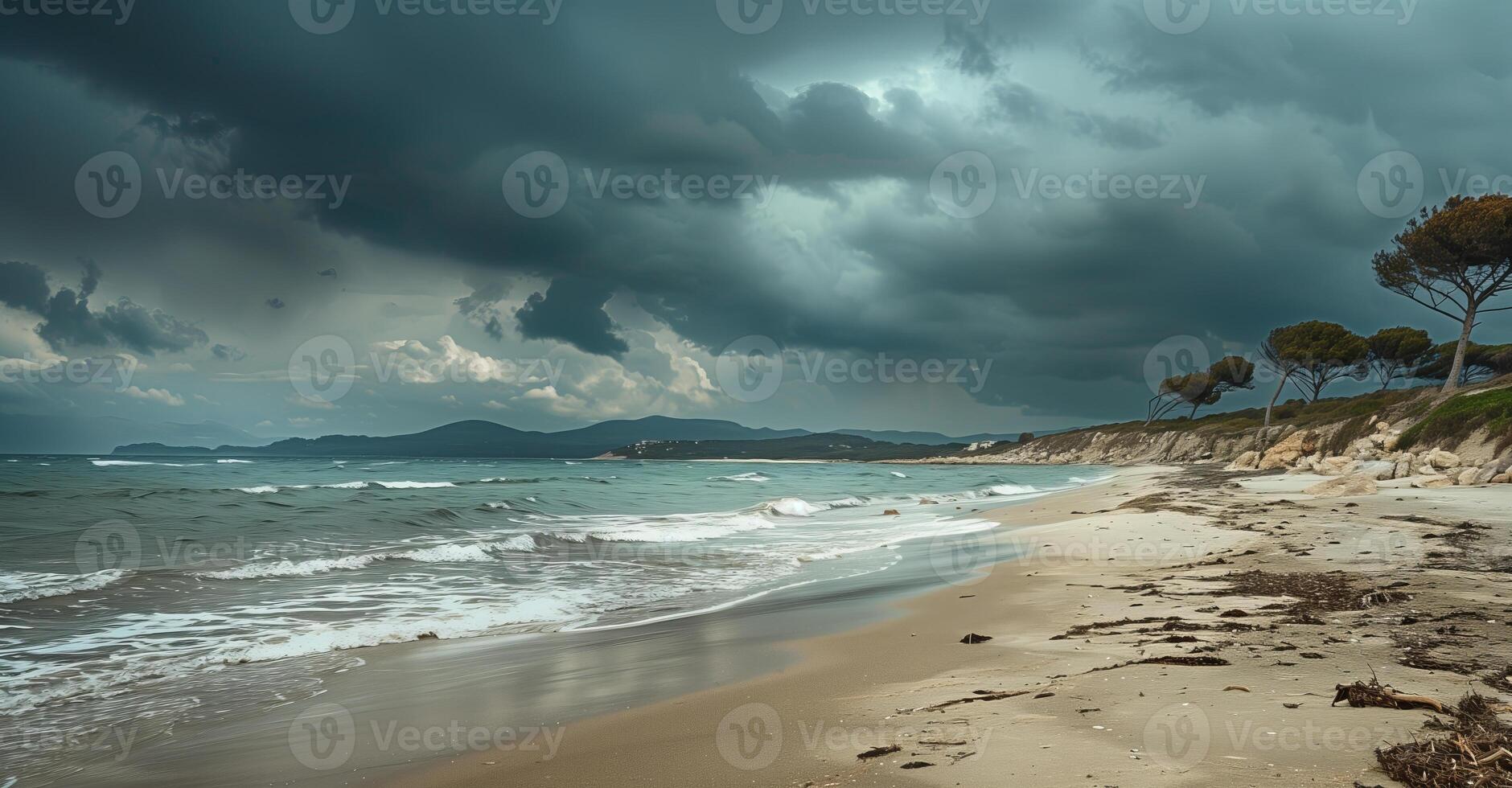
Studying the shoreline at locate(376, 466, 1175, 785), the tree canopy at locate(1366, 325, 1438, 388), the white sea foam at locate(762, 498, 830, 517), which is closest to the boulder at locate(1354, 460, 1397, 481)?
the white sea foam at locate(762, 498, 830, 517)

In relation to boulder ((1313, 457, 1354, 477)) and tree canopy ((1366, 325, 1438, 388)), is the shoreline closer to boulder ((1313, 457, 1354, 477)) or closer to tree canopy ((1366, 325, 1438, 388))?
boulder ((1313, 457, 1354, 477))

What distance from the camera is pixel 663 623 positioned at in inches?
346

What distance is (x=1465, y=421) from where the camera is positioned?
1041 inches

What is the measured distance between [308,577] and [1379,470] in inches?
1221

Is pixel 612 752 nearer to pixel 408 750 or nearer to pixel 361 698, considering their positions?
pixel 408 750

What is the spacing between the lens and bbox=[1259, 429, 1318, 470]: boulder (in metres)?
40.6

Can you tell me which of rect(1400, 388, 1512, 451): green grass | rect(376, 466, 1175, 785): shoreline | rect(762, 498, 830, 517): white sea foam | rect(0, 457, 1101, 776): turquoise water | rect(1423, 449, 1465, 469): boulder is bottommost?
rect(762, 498, 830, 517): white sea foam

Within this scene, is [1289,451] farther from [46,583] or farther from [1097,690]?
[46,583]

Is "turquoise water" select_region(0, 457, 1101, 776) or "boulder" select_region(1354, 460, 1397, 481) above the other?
"boulder" select_region(1354, 460, 1397, 481)

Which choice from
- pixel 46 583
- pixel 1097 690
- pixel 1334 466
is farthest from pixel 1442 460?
pixel 46 583

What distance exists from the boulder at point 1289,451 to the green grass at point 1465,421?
33.1 feet

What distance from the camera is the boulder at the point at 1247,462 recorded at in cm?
4473

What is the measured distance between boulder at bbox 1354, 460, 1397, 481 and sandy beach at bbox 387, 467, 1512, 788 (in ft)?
57.0

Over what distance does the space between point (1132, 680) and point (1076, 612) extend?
3.19m
